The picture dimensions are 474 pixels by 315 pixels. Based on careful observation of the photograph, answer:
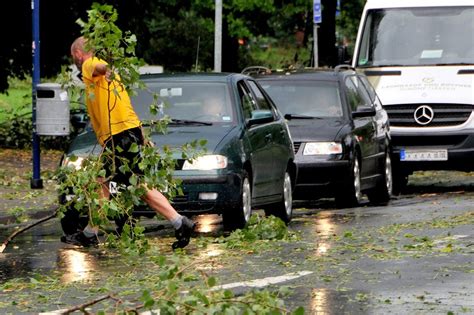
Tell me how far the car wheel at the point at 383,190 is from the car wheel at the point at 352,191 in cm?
104

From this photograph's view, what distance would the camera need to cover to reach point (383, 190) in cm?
2039

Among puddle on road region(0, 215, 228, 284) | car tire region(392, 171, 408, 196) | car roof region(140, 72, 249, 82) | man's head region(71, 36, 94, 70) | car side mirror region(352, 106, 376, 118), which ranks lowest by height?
car tire region(392, 171, 408, 196)

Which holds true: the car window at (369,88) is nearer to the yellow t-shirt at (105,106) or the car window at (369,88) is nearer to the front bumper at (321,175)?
the front bumper at (321,175)

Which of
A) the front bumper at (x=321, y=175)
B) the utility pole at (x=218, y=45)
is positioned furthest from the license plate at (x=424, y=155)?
the utility pole at (x=218, y=45)

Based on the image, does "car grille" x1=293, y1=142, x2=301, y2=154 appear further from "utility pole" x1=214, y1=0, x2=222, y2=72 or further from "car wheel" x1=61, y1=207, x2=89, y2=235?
"utility pole" x1=214, y1=0, x2=222, y2=72

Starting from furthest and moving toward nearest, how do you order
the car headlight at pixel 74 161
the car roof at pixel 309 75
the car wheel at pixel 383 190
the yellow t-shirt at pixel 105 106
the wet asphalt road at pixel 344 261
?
the car wheel at pixel 383 190
the car roof at pixel 309 75
the car headlight at pixel 74 161
the yellow t-shirt at pixel 105 106
the wet asphalt road at pixel 344 261

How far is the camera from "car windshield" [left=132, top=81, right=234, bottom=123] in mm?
15398

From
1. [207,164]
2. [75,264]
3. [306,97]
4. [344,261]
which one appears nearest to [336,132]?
[306,97]

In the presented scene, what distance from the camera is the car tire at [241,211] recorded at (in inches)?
578

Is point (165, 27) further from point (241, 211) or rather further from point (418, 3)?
point (241, 211)

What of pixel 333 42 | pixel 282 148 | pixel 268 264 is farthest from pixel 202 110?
pixel 333 42

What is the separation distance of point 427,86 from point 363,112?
2.72 metres

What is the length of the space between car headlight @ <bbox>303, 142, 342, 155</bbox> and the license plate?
10.3 ft

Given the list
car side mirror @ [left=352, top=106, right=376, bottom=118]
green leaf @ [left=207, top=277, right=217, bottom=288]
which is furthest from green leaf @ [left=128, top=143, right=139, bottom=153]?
car side mirror @ [left=352, top=106, right=376, bottom=118]
